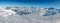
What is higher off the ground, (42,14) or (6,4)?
(6,4)

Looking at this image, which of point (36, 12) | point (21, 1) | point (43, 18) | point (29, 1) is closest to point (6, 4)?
point (21, 1)

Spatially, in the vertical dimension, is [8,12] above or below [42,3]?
below

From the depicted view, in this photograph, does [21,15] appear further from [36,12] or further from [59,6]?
[59,6]

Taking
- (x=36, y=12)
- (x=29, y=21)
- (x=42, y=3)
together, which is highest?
(x=42, y=3)

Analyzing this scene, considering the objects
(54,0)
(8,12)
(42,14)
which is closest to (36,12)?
(42,14)

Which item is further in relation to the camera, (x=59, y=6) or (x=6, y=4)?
(x=6, y=4)

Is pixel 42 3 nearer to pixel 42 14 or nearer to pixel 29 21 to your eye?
pixel 42 14
